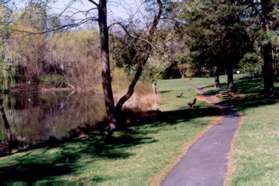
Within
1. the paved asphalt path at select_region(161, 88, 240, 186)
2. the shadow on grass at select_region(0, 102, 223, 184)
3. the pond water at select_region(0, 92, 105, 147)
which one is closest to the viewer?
the paved asphalt path at select_region(161, 88, 240, 186)

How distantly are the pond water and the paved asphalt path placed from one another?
9088 mm

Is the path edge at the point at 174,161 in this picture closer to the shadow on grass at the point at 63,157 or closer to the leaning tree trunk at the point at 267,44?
the shadow on grass at the point at 63,157

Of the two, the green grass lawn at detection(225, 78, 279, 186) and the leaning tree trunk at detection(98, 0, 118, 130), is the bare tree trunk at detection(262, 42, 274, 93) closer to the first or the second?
the green grass lawn at detection(225, 78, 279, 186)

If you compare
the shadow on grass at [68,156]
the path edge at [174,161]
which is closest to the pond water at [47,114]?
the shadow on grass at [68,156]

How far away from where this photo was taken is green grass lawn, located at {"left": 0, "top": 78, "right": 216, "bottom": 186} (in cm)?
1171

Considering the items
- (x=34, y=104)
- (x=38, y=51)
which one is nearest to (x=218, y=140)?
(x=34, y=104)

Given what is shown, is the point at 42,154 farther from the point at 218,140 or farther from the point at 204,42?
the point at 204,42

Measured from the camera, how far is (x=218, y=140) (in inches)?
596

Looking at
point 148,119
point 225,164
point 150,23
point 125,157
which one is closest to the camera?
point 225,164

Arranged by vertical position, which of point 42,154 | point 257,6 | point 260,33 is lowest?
point 42,154

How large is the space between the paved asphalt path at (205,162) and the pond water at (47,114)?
358 inches

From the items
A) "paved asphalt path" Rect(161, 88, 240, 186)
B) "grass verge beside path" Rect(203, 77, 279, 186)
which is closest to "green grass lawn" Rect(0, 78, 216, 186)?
"paved asphalt path" Rect(161, 88, 240, 186)

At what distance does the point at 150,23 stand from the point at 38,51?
3005 cm

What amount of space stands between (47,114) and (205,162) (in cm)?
2528
